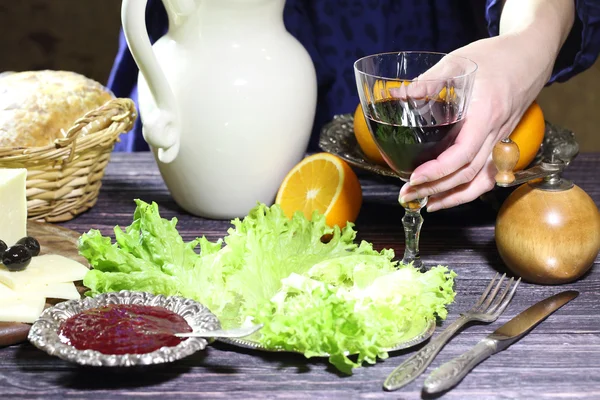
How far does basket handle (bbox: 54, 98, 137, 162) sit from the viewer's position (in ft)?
4.82

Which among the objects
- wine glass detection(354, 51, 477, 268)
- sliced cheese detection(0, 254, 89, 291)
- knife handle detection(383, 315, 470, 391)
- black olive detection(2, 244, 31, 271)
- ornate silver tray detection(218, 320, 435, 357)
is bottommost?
sliced cheese detection(0, 254, 89, 291)

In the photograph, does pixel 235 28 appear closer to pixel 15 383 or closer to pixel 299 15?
pixel 299 15

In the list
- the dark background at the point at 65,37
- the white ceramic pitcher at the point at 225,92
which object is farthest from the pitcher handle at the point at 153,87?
the dark background at the point at 65,37

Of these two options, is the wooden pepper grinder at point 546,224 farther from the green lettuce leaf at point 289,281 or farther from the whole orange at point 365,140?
the whole orange at point 365,140

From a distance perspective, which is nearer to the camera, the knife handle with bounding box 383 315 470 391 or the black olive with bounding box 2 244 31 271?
the knife handle with bounding box 383 315 470 391

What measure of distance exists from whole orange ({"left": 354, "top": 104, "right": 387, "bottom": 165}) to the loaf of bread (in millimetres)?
515

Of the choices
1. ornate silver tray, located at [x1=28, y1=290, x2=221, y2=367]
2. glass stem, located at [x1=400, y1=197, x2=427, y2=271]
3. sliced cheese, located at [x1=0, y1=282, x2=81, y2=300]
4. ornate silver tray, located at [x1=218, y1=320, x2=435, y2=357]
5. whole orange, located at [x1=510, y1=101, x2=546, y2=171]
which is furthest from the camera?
whole orange, located at [x1=510, y1=101, x2=546, y2=171]

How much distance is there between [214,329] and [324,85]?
1.04 metres

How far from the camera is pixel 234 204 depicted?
5.17 feet

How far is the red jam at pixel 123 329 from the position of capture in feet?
3.16

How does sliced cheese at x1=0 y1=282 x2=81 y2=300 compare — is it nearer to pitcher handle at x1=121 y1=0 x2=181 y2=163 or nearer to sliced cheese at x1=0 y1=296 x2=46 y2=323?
sliced cheese at x1=0 y1=296 x2=46 y2=323

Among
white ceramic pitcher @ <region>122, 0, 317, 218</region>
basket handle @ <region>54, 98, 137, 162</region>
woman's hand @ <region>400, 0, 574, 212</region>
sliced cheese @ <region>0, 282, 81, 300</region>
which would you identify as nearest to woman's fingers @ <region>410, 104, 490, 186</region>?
woman's hand @ <region>400, 0, 574, 212</region>

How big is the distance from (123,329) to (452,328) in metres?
0.42

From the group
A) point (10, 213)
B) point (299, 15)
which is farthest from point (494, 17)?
point (10, 213)
